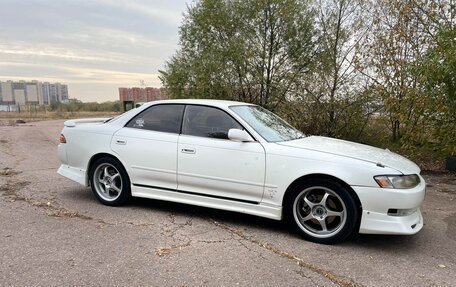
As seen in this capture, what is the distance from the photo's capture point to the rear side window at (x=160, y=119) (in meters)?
5.03

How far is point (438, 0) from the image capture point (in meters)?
7.73

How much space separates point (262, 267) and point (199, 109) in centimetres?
236

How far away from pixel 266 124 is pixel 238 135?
777 millimetres

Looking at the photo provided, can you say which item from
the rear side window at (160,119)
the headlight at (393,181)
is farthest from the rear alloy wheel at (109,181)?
the headlight at (393,181)

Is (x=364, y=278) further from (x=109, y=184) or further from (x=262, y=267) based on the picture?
(x=109, y=184)

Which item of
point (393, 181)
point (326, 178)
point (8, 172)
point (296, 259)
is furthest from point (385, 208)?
point (8, 172)

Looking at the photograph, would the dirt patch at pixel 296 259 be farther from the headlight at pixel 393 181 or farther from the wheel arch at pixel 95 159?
the wheel arch at pixel 95 159

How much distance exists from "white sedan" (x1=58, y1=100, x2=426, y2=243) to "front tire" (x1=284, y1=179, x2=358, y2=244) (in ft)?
0.04

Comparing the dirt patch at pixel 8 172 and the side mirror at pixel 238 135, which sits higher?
the side mirror at pixel 238 135

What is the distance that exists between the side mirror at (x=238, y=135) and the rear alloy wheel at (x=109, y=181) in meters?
1.76

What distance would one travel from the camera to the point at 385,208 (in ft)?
A: 12.5

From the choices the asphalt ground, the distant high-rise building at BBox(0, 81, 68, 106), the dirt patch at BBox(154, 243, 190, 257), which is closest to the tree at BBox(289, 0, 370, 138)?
the asphalt ground

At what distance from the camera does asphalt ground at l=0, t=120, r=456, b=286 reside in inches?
128

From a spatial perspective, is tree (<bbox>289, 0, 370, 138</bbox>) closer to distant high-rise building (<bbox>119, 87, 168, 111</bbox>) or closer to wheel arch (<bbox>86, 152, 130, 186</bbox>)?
wheel arch (<bbox>86, 152, 130, 186</bbox>)
